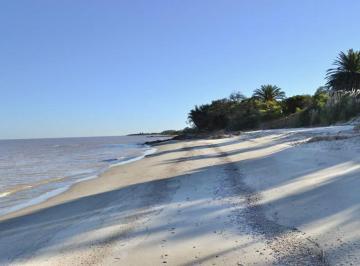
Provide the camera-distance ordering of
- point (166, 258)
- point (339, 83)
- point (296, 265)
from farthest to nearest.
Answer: point (339, 83) < point (166, 258) < point (296, 265)

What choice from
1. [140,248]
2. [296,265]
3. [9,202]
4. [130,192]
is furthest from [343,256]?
[9,202]

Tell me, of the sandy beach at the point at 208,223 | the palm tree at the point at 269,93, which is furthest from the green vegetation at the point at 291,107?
the sandy beach at the point at 208,223

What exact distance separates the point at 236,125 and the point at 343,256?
230ft

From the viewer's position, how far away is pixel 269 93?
280ft

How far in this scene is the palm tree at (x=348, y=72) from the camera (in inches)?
2372

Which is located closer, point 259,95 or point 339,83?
point 339,83

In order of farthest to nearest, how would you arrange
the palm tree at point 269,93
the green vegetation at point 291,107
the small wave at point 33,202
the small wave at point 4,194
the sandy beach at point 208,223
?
the palm tree at point 269,93 < the green vegetation at point 291,107 < the small wave at point 4,194 < the small wave at point 33,202 < the sandy beach at point 208,223

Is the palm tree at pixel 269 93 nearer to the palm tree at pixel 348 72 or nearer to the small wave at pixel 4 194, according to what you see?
the palm tree at pixel 348 72

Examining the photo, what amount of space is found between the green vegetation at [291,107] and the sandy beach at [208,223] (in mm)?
34062

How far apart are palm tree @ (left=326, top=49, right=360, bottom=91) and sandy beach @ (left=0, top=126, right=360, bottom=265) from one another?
5225cm

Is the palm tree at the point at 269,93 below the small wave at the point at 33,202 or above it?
above

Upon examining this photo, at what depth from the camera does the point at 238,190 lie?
1070 cm

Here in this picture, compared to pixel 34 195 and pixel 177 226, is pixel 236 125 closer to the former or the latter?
pixel 34 195

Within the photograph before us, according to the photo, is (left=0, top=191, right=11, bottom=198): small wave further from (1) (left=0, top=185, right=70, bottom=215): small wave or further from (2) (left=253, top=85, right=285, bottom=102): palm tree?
(2) (left=253, top=85, right=285, bottom=102): palm tree
